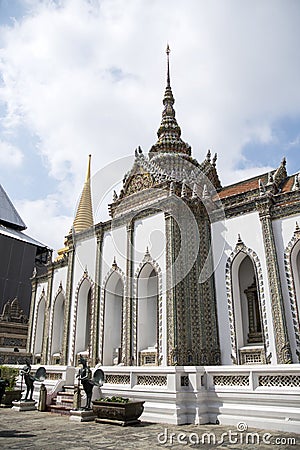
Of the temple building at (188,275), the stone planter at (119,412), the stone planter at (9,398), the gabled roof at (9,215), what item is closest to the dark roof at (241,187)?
the temple building at (188,275)

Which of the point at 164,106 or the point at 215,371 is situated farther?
the point at 164,106

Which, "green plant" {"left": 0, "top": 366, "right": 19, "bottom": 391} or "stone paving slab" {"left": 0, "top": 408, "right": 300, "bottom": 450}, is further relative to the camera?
"green plant" {"left": 0, "top": 366, "right": 19, "bottom": 391}

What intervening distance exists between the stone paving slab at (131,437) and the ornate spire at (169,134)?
14.5 meters

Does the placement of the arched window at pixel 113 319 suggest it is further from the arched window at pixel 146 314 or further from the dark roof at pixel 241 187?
the dark roof at pixel 241 187

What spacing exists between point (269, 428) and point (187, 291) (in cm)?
549

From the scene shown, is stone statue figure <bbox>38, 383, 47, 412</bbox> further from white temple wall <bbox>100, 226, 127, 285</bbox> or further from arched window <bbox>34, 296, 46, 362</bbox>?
arched window <bbox>34, 296, 46, 362</bbox>

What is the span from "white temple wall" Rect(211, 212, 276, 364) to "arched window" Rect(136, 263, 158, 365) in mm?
2448

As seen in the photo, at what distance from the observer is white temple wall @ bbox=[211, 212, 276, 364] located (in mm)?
13078

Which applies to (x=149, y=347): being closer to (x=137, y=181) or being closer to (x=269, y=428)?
(x=269, y=428)

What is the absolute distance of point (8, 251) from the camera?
33.5 metres

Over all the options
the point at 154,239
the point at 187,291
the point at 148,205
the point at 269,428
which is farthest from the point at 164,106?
the point at 269,428

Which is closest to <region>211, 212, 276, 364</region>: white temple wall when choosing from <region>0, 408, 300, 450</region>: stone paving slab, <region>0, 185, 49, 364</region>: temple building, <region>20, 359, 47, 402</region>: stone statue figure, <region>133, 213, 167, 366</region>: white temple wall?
<region>133, 213, 167, 366</region>: white temple wall

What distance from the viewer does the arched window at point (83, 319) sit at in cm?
1722

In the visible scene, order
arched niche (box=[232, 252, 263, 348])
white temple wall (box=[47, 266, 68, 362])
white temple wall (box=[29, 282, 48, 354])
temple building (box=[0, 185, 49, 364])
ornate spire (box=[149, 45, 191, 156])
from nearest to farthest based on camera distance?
1. arched niche (box=[232, 252, 263, 348])
2. white temple wall (box=[47, 266, 68, 362])
3. ornate spire (box=[149, 45, 191, 156])
4. white temple wall (box=[29, 282, 48, 354])
5. temple building (box=[0, 185, 49, 364])
